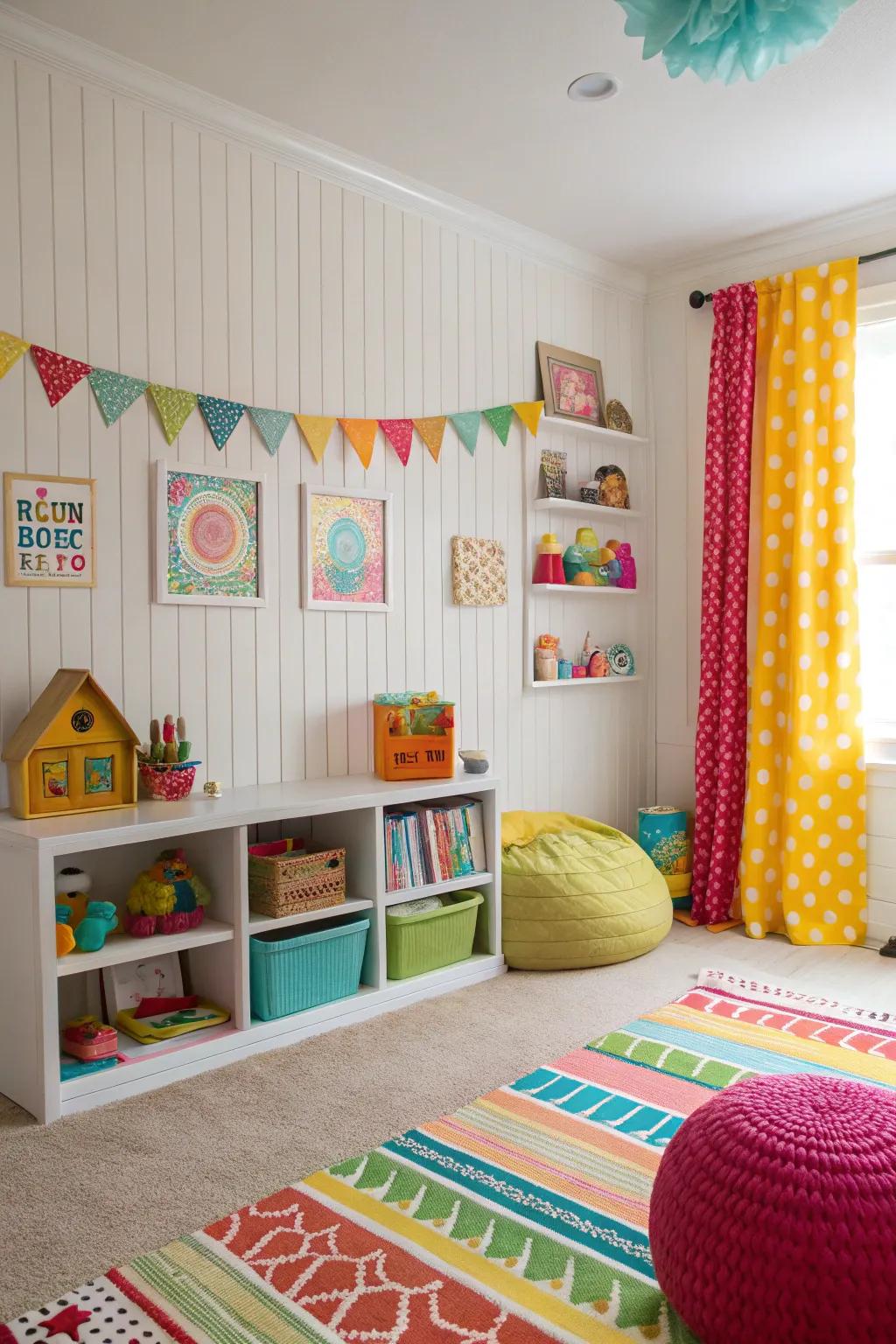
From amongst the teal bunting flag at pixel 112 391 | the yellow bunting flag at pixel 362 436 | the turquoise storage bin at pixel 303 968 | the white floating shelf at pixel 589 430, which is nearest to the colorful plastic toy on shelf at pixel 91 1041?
the turquoise storage bin at pixel 303 968

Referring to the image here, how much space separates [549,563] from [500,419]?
55cm

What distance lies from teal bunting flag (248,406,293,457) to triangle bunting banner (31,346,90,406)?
51cm

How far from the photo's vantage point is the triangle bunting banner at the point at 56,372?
8.11ft

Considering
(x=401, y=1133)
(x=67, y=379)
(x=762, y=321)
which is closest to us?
(x=401, y=1133)

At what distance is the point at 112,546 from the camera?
103 inches

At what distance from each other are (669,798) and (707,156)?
2425 mm

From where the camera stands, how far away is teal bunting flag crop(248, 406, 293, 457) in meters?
2.90

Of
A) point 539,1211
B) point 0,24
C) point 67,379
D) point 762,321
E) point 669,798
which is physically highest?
point 0,24

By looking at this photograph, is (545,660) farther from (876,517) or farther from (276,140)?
(276,140)

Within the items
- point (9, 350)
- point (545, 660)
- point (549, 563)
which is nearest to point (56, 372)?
point (9, 350)

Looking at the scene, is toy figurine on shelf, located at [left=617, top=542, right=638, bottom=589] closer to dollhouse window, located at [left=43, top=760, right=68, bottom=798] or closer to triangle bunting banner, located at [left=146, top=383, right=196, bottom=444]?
triangle bunting banner, located at [left=146, top=383, right=196, bottom=444]

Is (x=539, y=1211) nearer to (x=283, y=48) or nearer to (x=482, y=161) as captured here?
(x=283, y=48)

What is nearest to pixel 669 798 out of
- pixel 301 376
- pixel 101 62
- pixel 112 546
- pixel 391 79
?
pixel 301 376

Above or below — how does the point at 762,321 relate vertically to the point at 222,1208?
above
